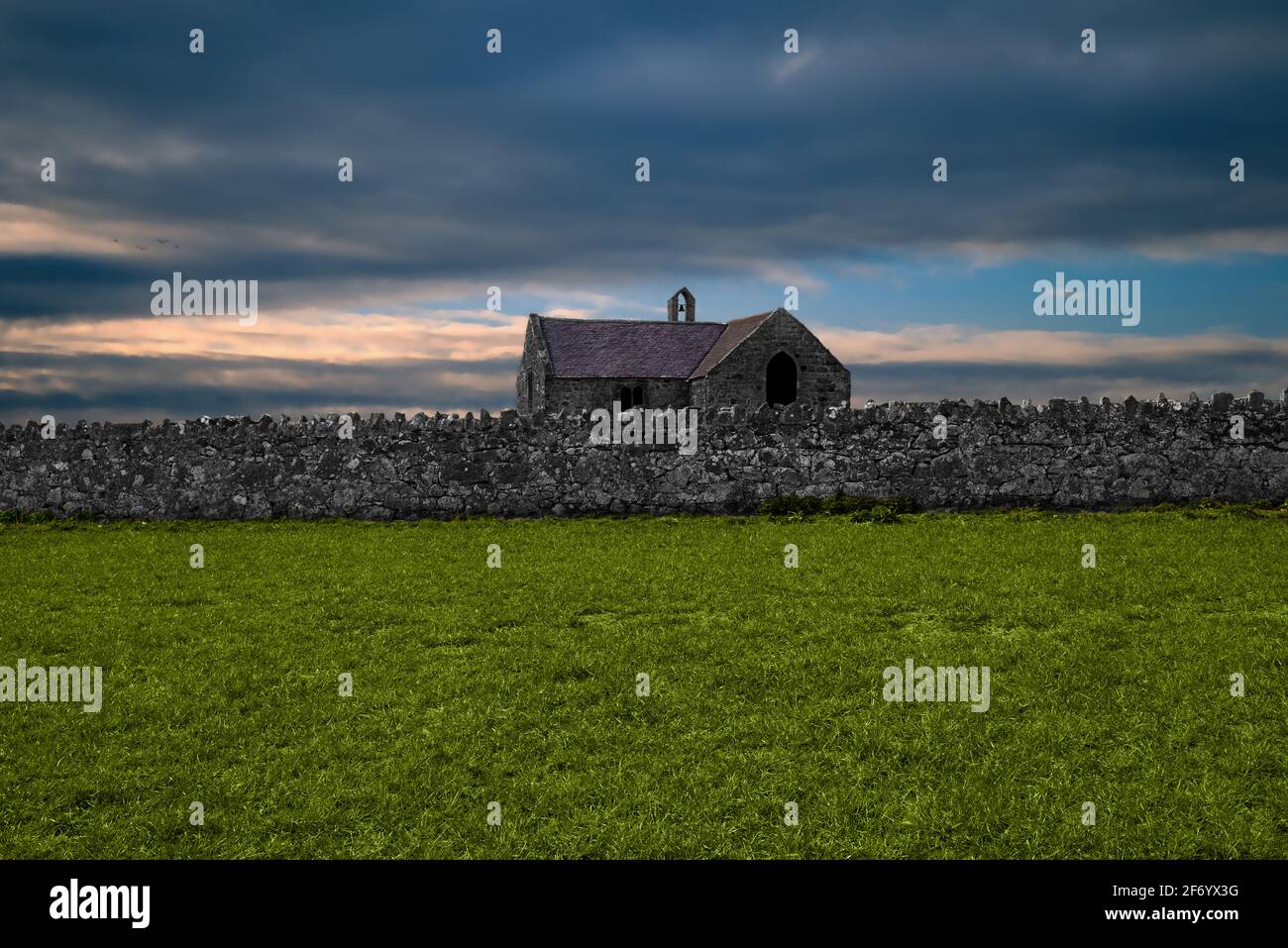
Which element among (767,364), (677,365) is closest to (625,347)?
(677,365)

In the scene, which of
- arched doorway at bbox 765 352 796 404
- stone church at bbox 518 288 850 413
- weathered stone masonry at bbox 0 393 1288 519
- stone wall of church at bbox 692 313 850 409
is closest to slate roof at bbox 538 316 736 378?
stone church at bbox 518 288 850 413

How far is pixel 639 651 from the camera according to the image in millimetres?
9484

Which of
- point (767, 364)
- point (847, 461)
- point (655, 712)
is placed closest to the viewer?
point (655, 712)

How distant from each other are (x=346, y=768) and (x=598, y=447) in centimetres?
1389

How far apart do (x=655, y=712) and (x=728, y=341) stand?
4073 centimetres

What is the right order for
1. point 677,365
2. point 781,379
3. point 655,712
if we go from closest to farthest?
point 655,712
point 781,379
point 677,365

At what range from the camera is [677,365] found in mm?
47375

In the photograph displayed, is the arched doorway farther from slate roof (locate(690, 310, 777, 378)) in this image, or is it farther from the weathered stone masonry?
the weathered stone masonry

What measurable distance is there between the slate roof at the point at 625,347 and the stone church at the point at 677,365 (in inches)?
2.0

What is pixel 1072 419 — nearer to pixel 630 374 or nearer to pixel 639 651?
pixel 639 651

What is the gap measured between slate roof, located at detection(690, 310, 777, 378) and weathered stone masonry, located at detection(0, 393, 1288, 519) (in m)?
23.2

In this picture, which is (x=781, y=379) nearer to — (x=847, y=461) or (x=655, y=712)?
(x=847, y=461)

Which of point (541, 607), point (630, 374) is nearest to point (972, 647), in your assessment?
point (541, 607)

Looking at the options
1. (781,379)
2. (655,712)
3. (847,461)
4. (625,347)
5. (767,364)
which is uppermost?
(625,347)
